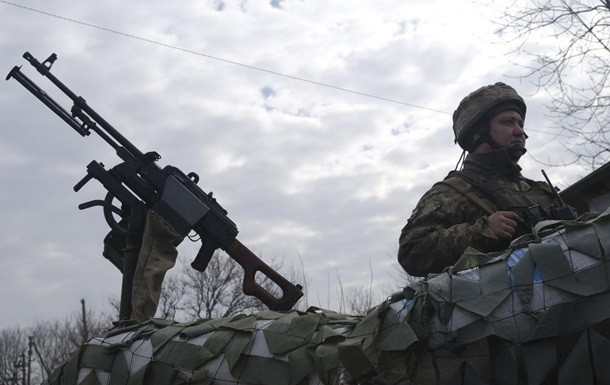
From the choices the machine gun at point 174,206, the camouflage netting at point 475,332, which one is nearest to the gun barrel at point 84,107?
the machine gun at point 174,206

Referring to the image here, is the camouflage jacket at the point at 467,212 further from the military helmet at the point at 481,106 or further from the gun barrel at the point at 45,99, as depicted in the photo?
the gun barrel at the point at 45,99

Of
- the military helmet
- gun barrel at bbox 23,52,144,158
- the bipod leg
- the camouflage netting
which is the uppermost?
gun barrel at bbox 23,52,144,158

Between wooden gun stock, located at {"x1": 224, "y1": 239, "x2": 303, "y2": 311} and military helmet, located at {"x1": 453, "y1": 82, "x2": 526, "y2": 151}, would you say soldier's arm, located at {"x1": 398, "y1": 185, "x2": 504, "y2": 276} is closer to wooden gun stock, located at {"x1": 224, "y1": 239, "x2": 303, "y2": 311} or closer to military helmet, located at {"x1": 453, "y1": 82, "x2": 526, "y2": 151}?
military helmet, located at {"x1": 453, "y1": 82, "x2": 526, "y2": 151}

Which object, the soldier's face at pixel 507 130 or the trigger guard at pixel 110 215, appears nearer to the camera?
the soldier's face at pixel 507 130

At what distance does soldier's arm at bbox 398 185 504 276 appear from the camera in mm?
2807

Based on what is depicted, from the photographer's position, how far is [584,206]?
4.62 m

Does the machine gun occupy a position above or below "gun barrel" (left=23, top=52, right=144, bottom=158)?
below

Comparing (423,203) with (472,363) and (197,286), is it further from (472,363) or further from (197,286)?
(197,286)

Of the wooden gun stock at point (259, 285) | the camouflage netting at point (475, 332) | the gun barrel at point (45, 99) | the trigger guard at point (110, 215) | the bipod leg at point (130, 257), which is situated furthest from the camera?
the gun barrel at point (45, 99)

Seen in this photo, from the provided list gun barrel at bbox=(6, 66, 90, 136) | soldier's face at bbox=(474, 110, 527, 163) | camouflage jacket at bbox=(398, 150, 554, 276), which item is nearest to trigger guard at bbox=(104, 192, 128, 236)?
gun barrel at bbox=(6, 66, 90, 136)

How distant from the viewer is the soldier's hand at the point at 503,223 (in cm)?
278

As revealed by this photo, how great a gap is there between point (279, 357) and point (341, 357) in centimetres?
27

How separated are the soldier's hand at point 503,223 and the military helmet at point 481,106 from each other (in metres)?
0.68

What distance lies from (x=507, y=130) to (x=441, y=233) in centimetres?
79
